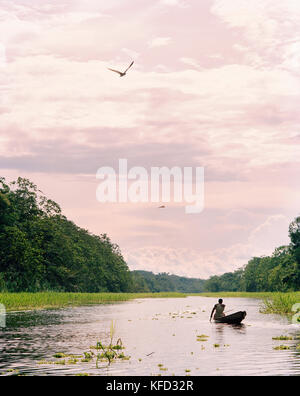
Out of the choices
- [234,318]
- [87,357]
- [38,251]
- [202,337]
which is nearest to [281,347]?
[202,337]

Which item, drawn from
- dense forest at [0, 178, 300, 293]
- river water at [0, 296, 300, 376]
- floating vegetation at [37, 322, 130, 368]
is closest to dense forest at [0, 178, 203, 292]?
dense forest at [0, 178, 300, 293]

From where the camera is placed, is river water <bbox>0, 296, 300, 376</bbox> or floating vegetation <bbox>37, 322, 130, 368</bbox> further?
floating vegetation <bbox>37, 322, 130, 368</bbox>

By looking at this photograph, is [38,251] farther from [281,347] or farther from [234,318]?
[281,347]

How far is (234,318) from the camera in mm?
39094

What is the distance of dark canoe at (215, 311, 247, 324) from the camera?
38844 mm

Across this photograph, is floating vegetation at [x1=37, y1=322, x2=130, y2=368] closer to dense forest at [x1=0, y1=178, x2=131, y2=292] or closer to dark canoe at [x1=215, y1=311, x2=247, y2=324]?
dark canoe at [x1=215, y1=311, x2=247, y2=324]

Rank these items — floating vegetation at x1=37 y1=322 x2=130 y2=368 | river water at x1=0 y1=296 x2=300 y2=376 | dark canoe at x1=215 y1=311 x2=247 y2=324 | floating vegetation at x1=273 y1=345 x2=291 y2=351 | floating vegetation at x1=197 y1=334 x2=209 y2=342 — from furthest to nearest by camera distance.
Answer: dark canoe at x1=215 y1=311 x2=247 y2=324 → floating vegetation at x1=197 y1=334 x2=209 y2=342 → floating vegetation at x1=273 y1=345 x2=291 y2=351 → floating vegetation at x1=37 y1=322 x2=130 y2=368 → river water at x1=0 y1=296 x2=300 y2=376

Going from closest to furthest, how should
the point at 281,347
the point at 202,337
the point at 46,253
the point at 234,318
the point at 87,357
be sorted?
the point at 87,357
the point at 281,347
the point at 202,337
the point at 234,318
the point at 46,253

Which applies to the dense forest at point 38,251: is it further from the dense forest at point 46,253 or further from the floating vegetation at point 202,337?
the floating vegetation at point 202,337

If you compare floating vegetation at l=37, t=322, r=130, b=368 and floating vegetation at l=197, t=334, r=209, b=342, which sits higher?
floating vegetation at l=37, t=322, r=130, b=368
